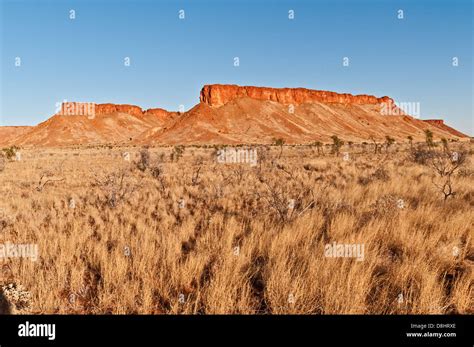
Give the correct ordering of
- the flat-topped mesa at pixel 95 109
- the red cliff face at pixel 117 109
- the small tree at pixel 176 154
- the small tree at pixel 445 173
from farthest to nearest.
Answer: the red cliff face at pixel 117 109 < the flat-topped mesa at pixel 95 109 < the small tree at pixel 176 154 < the small tree at pixel 445 173

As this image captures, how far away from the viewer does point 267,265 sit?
11.2 ft

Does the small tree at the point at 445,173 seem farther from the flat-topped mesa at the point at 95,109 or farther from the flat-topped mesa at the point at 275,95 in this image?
the flat-topped mesa at the point at 95,109

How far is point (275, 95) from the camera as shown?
404ft

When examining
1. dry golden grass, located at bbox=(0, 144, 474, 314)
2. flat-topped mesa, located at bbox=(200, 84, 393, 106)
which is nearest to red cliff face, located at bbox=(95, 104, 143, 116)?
flat-topped mesa, located at bbox=(200, 84, 393, 106)

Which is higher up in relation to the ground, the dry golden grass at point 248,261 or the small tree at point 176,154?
the small tree at point 176,154

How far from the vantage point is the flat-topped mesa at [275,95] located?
361 ft

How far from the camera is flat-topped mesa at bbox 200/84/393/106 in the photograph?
110125 millimetres

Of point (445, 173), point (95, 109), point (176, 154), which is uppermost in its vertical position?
point (95, 109)

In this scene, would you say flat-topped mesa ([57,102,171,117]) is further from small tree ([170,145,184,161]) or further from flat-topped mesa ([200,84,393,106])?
small tree ([170,145,184,161])

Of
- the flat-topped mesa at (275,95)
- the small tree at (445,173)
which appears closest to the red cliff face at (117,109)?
the flat-topped mesa at (275,95)

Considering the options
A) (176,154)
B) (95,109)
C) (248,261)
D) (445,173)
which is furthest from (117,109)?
(248,261)

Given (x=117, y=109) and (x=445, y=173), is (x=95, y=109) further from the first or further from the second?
(x=445, y=173)
